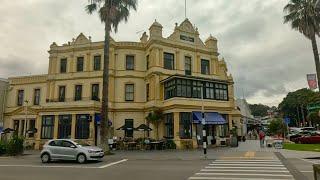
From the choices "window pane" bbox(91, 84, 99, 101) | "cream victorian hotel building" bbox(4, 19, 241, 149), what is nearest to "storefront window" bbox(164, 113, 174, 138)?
"cream victorian hotel building" bbox(4, 19, 241, 149)

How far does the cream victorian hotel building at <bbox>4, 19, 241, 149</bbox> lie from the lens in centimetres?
3625

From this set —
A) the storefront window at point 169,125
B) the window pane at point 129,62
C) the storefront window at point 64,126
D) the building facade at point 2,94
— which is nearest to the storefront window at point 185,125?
the storefront window at point 169,125

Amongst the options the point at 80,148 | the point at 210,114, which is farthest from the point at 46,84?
the point at 80,148

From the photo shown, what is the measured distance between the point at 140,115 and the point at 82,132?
723cm

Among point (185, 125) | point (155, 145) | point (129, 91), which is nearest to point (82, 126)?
point (129, 91)

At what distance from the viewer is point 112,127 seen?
3916cm

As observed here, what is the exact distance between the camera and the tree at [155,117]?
36.6m

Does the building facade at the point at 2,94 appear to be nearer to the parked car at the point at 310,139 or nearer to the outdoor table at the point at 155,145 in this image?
the outdoor table at the point at 155,145

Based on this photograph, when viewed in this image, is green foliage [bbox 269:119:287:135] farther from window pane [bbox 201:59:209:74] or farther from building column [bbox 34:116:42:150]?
building column [bbox 34:116:42:150]

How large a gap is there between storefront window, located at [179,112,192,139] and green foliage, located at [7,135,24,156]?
15.9m

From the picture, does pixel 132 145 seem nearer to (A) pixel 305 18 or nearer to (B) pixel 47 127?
(B) pixel 47 127

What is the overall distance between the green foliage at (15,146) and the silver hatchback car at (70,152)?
7.42 metres

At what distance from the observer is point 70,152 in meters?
20.8

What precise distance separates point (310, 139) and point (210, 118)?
1389cm
